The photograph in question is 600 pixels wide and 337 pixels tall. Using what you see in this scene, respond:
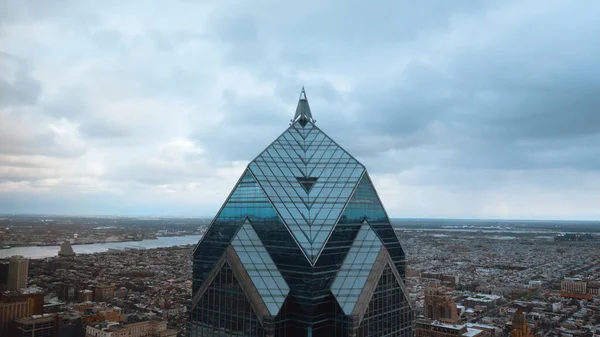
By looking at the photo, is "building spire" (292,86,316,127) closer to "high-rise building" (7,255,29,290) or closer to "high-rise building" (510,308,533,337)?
"high-rise building" (7,255,29,290)

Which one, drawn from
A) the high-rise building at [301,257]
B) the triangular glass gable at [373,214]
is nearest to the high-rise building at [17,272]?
the high-rise building at [301,257]

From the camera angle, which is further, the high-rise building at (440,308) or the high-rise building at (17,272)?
the high-rise building at (440,308)

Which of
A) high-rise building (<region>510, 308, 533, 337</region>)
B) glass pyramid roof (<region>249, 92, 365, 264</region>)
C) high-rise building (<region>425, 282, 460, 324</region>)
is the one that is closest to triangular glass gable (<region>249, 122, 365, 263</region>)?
glass pyramid roof (<region>249, 92, 365, 264</region>)

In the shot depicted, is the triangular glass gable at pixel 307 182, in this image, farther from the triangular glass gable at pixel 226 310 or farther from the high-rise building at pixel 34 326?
the high-rise building at pixel 34 326

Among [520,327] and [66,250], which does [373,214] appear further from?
[66,250]

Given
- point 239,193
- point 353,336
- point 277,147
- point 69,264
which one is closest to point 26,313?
point 239,193

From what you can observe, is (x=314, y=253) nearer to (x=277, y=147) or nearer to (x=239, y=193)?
(x=239, y=193)

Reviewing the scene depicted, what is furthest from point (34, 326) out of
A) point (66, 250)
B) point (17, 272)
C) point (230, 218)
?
point (66, 250)
